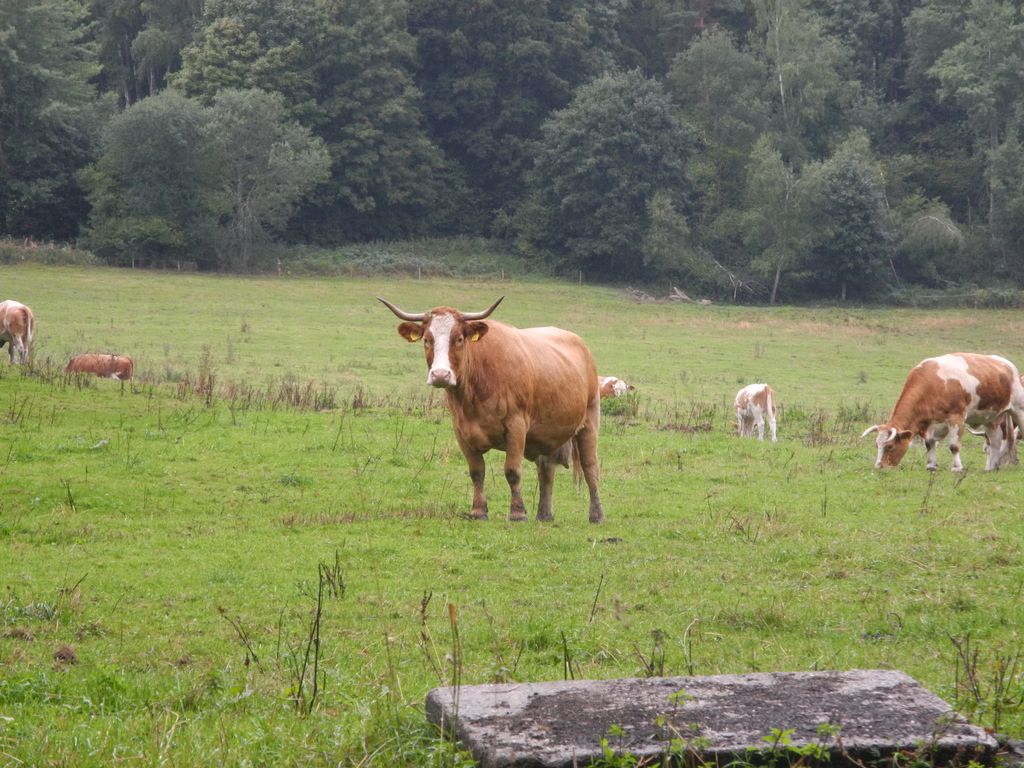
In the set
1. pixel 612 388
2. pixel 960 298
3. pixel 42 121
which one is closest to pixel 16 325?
pixel 612 388

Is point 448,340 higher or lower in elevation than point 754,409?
higher

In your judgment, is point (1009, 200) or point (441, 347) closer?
point (441, 347)

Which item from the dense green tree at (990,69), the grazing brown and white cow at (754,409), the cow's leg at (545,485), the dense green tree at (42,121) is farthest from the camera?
the dense green tree at (990,69)

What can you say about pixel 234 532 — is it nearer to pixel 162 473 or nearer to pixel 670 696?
pixel 162 473

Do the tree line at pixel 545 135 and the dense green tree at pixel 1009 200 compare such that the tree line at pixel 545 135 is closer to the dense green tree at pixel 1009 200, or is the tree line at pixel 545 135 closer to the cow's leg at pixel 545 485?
the dense green tree at pixel 1009 200

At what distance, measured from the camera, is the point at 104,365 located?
26719mm

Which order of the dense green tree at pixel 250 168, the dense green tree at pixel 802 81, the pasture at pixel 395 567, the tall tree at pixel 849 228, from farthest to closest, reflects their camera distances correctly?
1. the dense green tree at pixel 802 81
2. the tall tree at pixel 849 228
3. the dense green tree at pixel 250 168
4. the pasture at pixel 395 567

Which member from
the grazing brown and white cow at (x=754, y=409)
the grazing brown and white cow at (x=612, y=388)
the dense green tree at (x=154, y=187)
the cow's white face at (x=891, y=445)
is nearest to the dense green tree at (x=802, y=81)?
the dense green tree at (x=154, y=187)

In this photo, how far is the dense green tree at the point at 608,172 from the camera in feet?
249

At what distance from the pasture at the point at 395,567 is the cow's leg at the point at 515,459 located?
0.36m

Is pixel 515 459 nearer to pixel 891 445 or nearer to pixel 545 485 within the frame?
pixel 545 485

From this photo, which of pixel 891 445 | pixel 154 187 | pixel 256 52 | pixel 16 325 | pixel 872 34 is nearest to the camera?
pixel 891 445

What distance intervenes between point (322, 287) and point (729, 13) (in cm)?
4829

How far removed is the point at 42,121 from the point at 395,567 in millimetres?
61751
